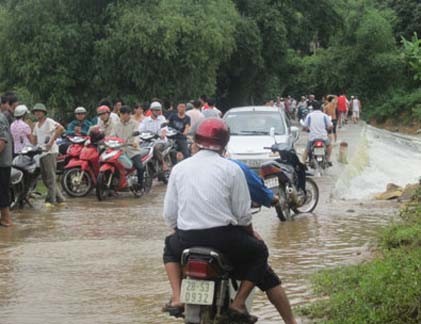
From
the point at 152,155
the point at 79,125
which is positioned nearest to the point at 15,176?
the point at 79,125

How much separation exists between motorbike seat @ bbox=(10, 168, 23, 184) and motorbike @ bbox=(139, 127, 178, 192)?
335 cm

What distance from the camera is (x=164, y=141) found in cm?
1991

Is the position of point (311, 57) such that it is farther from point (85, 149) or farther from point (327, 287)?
point (327, 287)

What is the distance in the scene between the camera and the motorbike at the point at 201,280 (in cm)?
606

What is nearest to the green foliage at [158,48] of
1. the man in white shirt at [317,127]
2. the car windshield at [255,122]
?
the car windshield at [255,122]

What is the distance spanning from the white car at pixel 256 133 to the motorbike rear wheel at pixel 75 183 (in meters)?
3.12


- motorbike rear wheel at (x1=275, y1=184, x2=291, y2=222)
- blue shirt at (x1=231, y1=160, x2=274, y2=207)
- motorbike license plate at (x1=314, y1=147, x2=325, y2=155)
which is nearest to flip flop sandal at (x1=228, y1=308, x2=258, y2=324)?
blue shirt at (x1=231, y1=160, x2=274, y2=207)

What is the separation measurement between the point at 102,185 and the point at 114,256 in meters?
5.77

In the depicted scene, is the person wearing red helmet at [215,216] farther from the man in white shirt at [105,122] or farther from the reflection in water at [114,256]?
the man in white shirt at [105,122]

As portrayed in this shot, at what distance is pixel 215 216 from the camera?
6195 mm

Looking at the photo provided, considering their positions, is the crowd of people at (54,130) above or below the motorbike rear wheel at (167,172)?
above

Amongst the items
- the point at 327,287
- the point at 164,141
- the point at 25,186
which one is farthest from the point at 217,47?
the point at 327,287

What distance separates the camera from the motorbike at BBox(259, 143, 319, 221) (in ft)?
42.3

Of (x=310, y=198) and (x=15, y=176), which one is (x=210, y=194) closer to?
(x=310, y=198)
